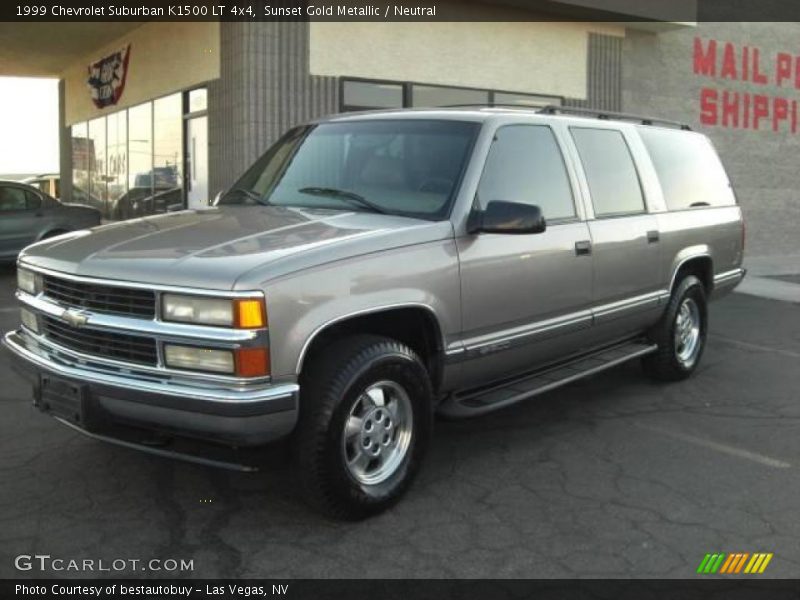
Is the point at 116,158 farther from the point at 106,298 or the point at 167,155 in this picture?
the point at 106,298

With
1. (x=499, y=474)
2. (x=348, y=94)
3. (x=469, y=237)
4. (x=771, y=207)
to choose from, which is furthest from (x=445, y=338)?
(x=771, y=207)

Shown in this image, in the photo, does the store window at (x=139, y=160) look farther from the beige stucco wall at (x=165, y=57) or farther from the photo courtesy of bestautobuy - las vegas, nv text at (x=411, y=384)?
the photo courtesy of bestautobuy - las vegas, nv text at (x=411, y=384)

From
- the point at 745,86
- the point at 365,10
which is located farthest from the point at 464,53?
the point at 745,86

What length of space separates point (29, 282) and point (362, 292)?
70.5 inches

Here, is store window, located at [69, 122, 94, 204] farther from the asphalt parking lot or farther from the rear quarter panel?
the rear quarter panel

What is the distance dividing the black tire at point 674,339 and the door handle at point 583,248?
57.5 inches

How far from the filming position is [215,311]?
335 cm

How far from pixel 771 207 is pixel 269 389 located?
17.2 metres

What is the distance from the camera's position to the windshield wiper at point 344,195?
439 cm

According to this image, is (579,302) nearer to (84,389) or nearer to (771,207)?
(84,389)

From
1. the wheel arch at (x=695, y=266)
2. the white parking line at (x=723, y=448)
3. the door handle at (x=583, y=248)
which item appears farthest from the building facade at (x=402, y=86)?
the white parking line at (x=723, y=448)

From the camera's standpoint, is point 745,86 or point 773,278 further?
point 745,86

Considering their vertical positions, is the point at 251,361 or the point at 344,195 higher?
the point at 344,195

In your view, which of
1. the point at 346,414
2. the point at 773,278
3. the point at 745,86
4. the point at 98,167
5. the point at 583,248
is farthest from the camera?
the point at 98,167
